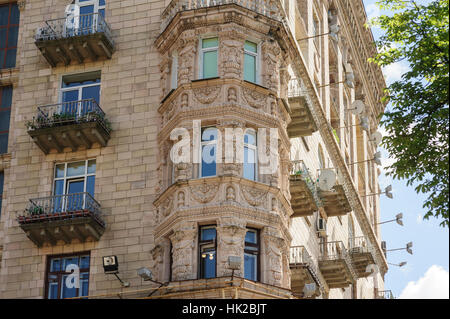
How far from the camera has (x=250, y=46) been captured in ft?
125

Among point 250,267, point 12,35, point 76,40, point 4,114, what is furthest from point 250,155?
point 12,35

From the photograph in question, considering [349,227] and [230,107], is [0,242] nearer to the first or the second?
[230,107]

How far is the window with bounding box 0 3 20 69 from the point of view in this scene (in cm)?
4125

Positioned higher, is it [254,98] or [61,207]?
[254,98]

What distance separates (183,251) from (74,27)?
1079 centimetres

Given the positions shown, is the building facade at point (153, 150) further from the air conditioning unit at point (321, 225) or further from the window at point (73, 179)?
the air conditioning unit at point (321, 225)

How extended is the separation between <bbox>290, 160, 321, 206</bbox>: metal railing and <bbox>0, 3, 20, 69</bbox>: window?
12016mm

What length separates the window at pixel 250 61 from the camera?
37.5 m

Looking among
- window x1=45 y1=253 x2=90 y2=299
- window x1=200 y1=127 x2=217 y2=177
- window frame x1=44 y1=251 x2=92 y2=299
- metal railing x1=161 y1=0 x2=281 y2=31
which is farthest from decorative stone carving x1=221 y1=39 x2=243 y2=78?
window x1=45 y1=253 x2=90 y2=299

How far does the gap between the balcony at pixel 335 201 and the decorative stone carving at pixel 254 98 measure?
8539 millimetres

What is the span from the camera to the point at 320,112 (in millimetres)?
47938

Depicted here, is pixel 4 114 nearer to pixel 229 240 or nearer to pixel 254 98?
pixel 254 98

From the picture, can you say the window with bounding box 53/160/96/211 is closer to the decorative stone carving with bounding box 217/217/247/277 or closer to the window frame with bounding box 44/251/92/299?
the window frame with bounding box 44/251/92/299
